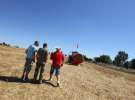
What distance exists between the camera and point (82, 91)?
17.7 metres

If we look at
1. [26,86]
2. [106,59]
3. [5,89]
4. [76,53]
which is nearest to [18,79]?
[26,86]

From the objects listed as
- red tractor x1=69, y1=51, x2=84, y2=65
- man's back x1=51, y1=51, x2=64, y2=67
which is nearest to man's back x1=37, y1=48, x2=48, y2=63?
man's back x1=51, y1=51, x2=64, y2=67

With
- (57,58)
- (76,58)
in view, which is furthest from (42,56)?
(76,58)

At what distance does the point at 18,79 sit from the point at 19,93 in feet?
10.8

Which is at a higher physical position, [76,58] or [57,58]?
[76,58]

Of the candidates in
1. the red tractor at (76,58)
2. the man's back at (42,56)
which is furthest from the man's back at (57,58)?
the red tractor at (76,58)

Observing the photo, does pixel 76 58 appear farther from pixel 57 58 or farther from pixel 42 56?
pixel 42 56

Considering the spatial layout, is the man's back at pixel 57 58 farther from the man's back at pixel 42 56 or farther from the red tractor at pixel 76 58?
the red tractor at pixel 76 58

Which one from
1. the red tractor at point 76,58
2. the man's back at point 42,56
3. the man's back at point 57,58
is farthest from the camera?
the red tractor at point 76,58

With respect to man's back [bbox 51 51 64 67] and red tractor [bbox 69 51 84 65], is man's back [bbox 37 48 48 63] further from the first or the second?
red tractor [bbox 69 51 84 65]

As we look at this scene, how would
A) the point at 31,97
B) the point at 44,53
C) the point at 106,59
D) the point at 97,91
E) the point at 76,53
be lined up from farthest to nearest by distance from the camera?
the point at 106,59 → the point at 76,53 → the point at 97,91 → the point at 44,53 → the point at 31,97

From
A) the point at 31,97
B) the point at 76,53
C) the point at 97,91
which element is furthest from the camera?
the point at 76,53

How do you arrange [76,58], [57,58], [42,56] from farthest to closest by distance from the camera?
[76,58], [57,58], [42,56]

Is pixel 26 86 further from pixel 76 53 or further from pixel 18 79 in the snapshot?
pixel 76 53
